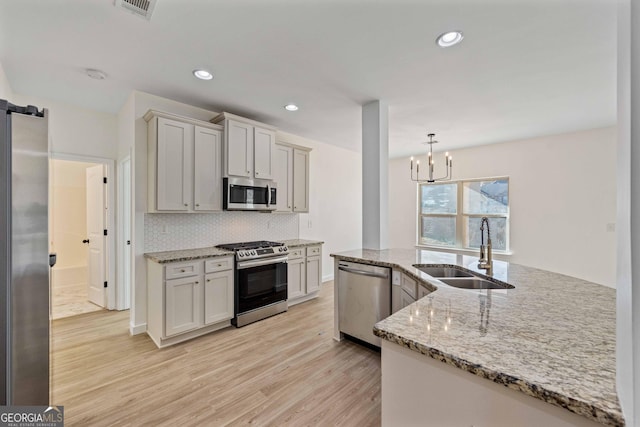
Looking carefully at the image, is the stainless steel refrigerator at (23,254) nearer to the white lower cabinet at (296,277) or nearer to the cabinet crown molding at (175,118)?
the cabinet crown molding at (175,118)

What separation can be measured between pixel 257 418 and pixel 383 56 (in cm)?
294

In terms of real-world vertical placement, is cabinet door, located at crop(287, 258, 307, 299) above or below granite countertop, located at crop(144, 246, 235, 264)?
below

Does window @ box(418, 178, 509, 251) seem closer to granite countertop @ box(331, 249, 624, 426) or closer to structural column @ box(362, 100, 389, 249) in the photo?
structural column @ box(362, 100, 389, 249)

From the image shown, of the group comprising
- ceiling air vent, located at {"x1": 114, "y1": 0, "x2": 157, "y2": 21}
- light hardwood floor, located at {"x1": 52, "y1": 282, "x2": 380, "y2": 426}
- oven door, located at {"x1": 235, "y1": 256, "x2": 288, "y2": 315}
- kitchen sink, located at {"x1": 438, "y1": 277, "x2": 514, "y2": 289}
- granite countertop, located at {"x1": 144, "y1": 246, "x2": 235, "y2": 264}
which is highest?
ceiling air vent, located at {"x1": 114, "y1": 0, "x2": 157, "y2": 21}

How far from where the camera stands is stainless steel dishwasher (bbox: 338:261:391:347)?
250 cm

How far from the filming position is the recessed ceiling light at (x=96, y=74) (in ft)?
8.18

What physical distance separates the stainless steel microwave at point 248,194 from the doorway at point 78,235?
1720mm

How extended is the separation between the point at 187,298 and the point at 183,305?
76 mm

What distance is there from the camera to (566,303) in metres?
1.33

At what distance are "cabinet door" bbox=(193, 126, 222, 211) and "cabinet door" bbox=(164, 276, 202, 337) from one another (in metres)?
0.87

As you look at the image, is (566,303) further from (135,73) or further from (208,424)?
(135,73)

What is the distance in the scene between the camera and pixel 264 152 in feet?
12.0

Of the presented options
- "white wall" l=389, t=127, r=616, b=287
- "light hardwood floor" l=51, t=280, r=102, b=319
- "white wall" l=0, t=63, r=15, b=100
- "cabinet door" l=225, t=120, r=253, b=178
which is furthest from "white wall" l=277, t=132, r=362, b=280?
"light hardwood floor" l=51, t=280, r=102, b=319

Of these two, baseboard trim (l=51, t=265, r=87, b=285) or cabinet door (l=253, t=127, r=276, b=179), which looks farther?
baseboard trim (l=51, t=265, r=87, b=285)
